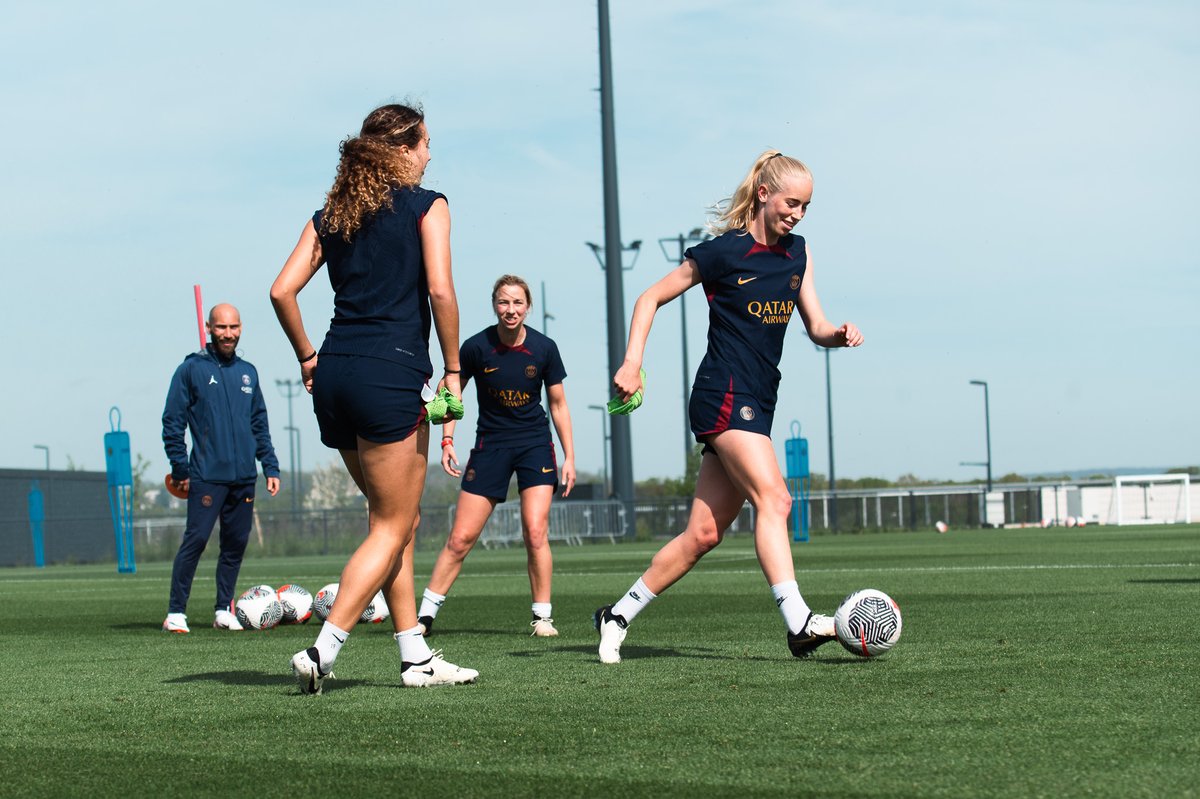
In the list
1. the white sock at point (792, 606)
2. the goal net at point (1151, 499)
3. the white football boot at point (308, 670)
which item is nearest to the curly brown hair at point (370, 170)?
the white football boot at point (308, 670)

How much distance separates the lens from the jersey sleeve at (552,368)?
931 centimetres

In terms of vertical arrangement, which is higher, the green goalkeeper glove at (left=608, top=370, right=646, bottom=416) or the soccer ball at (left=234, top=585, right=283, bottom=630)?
the green goalkeeper glove at (left=608, top=370, right=646, bottom=416)

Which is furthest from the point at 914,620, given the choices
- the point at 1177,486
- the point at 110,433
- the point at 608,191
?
the point at 1177,486

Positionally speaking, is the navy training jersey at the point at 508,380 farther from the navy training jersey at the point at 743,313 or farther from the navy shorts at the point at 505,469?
the navy training jersey at the point at 743,313

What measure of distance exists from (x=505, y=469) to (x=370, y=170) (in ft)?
12.4

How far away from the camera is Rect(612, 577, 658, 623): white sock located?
6777 millimetres

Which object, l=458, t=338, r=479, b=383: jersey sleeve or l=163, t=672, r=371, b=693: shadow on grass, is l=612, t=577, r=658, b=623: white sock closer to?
l=163, t=672, r=371, b=693: shadow on grass

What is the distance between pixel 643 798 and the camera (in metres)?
3.43

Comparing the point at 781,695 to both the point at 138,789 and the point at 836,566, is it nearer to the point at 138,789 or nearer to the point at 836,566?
the point at 138,789

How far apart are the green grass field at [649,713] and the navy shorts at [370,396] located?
0.97 m

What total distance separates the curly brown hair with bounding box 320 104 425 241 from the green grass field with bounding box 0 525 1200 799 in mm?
1737

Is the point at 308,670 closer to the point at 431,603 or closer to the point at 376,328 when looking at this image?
the point at 376,328

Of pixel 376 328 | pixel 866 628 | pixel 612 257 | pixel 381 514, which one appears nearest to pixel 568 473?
pixel 866 628

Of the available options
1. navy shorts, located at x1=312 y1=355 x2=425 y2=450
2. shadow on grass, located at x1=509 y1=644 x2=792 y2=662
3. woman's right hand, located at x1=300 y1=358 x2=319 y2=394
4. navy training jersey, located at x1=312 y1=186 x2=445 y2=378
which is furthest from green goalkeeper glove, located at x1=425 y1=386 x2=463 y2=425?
shadow on grass, located at x1=509 y1=644 x2=792 y2=662
